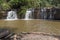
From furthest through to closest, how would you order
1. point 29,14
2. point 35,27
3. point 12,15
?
point 12,15
point 29,14
point 35,27

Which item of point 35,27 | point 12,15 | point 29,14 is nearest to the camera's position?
point 35,27

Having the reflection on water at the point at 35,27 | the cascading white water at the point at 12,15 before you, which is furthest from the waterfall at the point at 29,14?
the reflection on water at the point at 35,27

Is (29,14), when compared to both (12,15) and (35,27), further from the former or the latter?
(35,27)

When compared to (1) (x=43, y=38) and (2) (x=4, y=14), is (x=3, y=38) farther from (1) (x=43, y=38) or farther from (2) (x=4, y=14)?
(2) (x=4, y=14)

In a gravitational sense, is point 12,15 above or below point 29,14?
below

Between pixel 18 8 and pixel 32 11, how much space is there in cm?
247

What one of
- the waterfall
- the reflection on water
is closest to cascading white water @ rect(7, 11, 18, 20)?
the waterfall

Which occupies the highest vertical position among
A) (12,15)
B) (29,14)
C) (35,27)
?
(29,14)

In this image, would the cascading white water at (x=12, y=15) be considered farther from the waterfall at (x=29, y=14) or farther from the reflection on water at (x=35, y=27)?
the reflection on water at (x=35, y=27)

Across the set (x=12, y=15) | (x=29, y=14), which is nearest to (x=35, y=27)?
(x=29, y=14)

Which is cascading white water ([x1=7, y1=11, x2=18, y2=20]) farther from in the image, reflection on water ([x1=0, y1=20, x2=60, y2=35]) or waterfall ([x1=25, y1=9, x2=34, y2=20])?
reflection on water ([x1=0, y1=20, x2=60, y2=35])

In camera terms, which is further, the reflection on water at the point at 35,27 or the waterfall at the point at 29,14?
the waterfall at the point at 29,14

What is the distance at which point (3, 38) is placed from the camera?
6.73 metres

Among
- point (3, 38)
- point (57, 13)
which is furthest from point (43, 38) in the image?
point (57, 13)
